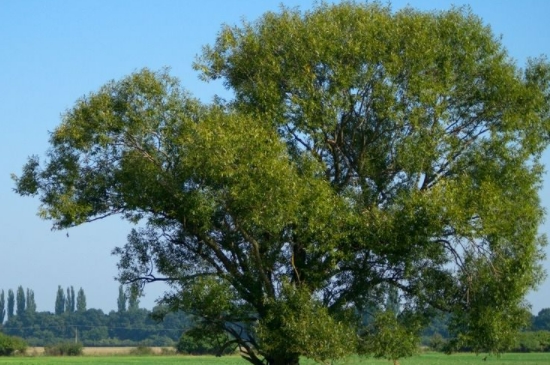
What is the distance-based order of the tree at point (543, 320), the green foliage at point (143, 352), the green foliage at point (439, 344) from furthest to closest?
1. the tree at point (543, 320)
2. the green foliage at point (143, 352)
3. the green foliage at point (439, 344)

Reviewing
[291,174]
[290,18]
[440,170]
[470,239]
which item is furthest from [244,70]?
[470,239]

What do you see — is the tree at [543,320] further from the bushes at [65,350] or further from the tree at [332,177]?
the tree at [332,177]

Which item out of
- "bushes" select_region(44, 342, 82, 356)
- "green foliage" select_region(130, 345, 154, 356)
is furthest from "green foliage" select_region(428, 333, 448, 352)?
"green foliage" select_region(130, 345, 154, 356)

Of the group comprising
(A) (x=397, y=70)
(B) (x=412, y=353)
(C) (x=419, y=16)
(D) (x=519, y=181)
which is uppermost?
(C) (x=419, y=16)

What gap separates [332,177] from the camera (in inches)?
1252

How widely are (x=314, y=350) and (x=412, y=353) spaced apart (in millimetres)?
3911

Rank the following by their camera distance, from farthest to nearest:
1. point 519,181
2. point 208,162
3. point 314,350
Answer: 1. point 519,181
2. point 314,350
3. point 208,162

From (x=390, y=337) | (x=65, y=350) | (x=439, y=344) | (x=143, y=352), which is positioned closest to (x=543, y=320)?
(x=143, y=352)

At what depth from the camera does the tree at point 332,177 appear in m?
29.0

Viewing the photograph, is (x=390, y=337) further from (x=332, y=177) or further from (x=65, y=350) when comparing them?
(x=65, y=350)

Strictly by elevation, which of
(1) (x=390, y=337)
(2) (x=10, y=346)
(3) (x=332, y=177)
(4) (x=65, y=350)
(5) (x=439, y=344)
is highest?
(3) (x=332, y=177)

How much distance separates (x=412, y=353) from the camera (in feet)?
103

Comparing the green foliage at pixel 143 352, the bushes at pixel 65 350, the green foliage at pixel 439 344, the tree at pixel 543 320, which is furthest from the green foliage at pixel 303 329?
the tree at pixel 543 320

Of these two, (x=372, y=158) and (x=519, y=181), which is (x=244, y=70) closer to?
(x=372, y=158)
